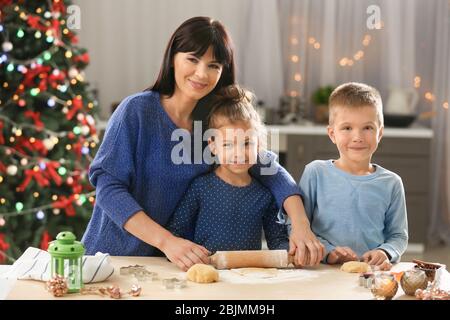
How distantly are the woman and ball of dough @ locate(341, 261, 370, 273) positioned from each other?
0.16m

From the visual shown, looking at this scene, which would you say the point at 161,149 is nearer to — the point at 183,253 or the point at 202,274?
the point at 183,253

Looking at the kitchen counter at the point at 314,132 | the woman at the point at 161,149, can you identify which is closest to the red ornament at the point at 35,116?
the kitchen counter at the point at 314,132

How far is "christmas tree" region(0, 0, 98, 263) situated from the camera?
438 cm

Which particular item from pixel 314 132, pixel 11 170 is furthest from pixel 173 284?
pixel 314 132

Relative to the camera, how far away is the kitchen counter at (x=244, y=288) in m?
1.86

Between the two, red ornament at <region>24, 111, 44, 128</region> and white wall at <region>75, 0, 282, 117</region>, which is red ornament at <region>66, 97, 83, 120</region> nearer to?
red ornament at <region>24, 111, 44, 128</region>

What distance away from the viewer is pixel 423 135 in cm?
546

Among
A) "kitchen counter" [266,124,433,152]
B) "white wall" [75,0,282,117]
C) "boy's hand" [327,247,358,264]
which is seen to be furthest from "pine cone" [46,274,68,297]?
"white wall" [75,0,282,117]

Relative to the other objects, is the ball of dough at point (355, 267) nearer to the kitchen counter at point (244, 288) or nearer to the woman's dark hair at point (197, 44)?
the kitchen counter at point (244, 288)

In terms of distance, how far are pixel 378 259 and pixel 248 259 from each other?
0.35 m

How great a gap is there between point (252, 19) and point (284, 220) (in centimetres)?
357

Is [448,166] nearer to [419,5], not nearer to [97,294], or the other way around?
[419,5]

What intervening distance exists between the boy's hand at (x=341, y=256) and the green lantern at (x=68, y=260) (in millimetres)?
691
